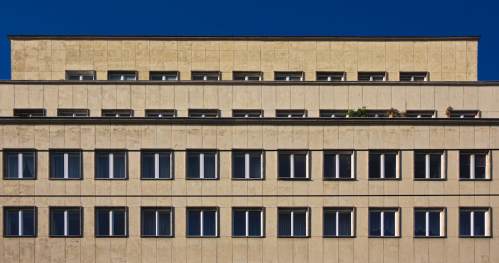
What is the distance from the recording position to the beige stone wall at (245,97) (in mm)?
25500

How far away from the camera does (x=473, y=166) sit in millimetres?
23062

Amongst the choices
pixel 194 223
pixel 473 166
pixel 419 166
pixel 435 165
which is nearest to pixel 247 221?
pixel 194 223

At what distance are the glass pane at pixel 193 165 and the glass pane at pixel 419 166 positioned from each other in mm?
12629

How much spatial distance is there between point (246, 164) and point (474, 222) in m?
13.5

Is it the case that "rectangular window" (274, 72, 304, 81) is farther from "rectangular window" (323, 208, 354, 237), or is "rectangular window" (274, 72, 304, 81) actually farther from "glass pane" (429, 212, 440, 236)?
"glass pane" (429, 212, 440, 236)

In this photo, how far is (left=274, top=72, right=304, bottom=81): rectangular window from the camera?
27953mm

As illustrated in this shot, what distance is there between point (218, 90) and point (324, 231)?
10.8 m

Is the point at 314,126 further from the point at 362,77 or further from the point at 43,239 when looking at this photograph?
the point at 43,239

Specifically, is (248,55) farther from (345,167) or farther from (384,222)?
(384,222)

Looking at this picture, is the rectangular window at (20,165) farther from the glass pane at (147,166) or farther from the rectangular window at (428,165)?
the rectangular window at (428,165)

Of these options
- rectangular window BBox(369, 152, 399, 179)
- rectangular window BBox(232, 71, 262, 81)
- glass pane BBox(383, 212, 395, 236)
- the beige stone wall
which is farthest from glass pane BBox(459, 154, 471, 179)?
rectangular window BBox(232, 71, 262, 81)

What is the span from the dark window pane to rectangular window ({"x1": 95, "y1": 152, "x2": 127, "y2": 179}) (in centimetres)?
1948

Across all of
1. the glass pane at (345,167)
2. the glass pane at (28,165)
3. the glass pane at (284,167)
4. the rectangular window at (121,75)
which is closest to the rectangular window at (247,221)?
the glass pane at (284,167)
